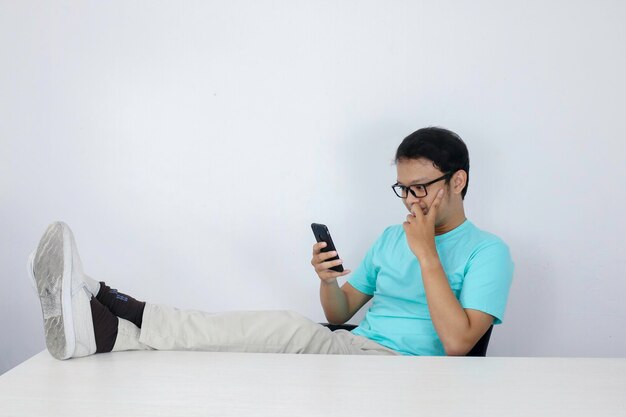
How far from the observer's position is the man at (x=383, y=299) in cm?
176

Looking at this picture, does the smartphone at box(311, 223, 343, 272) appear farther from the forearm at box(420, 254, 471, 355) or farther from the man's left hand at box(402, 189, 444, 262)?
the forearm at box(420, 254, 471, 355)

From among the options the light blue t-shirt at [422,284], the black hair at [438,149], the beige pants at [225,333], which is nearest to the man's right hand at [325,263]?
the light blue t-shirt at [422,284]

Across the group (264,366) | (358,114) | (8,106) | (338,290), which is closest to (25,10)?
(8,106)

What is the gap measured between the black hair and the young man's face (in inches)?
0.6

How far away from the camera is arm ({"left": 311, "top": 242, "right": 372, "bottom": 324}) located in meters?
2.25

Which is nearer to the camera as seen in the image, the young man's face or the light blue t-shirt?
the light blue t-shirt

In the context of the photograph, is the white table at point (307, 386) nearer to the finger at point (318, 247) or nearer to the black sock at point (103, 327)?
the black sock at point (103, 327)

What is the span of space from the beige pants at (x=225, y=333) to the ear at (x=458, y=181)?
608 millimetres

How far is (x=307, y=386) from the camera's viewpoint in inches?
61.6

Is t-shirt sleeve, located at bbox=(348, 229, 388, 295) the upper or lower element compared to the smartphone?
lower

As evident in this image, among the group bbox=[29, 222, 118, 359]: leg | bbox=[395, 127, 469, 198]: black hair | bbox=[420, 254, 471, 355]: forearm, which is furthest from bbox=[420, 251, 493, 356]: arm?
bbox=[29, 222, 118, 359]: leg

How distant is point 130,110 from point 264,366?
4.93ft

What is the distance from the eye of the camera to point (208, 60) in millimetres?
2814

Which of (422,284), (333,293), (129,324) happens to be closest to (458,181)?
(422,284)
